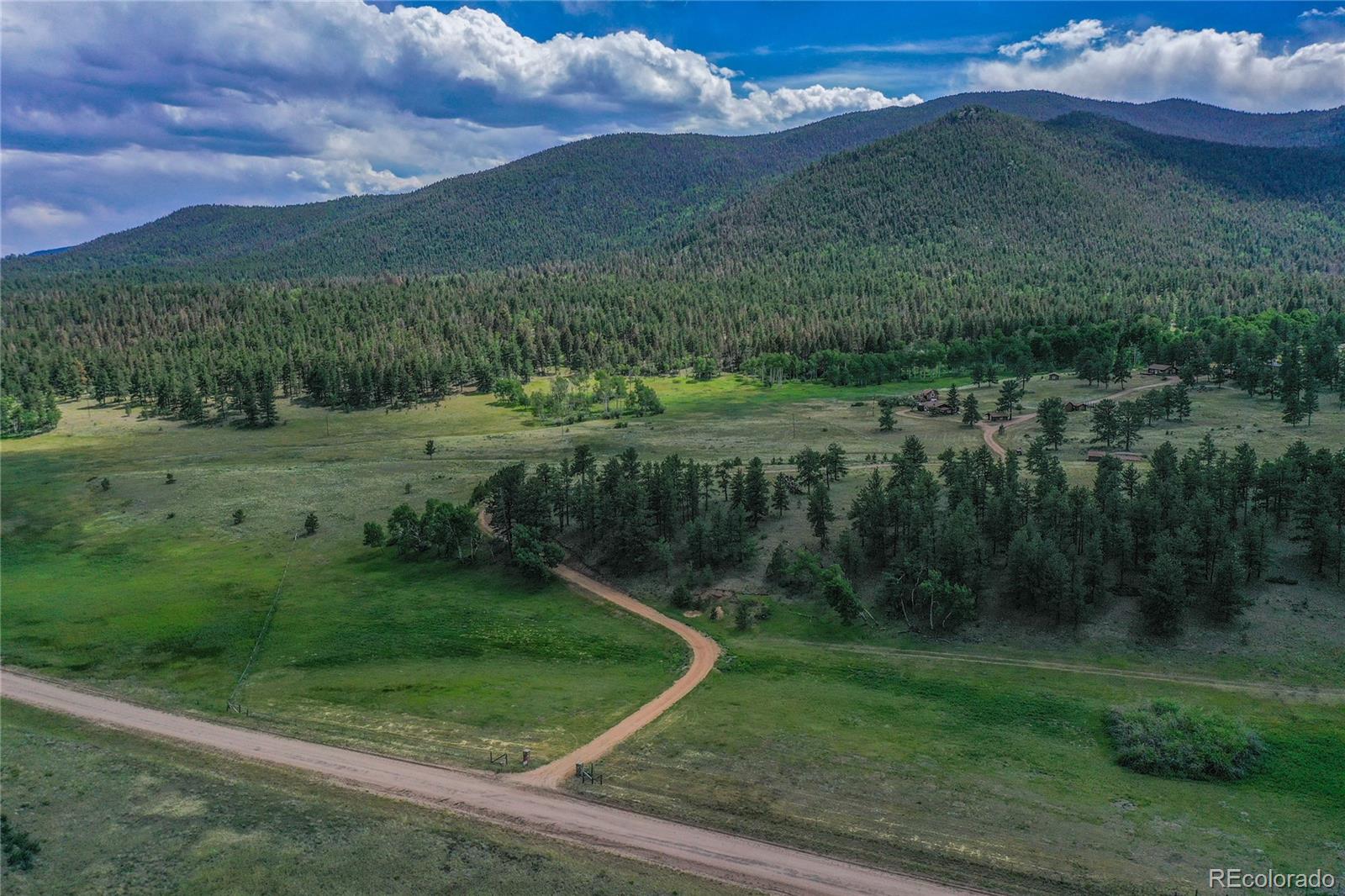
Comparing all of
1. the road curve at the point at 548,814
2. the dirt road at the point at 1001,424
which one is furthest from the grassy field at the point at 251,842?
the dirt road at the point at 1001,424

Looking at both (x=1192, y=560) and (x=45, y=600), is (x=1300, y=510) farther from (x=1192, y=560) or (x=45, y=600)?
(x=45, y=600)

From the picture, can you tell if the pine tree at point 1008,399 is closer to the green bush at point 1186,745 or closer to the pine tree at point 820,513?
the pine tree at point 820,513

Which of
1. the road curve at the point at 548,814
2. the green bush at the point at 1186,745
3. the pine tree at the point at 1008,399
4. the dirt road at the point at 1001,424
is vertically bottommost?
the green bush at the point at 1186,745

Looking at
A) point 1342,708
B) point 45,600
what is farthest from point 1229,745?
point 45,600

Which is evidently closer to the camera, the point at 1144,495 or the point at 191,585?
the point at 1144,495

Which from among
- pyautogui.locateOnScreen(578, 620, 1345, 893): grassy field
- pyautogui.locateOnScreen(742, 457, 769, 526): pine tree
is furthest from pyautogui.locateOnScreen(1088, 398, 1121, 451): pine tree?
pyautogui.locateOnScreen(578, 620, 1345, 893): grassy field

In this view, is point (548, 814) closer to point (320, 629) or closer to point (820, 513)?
point (320, 629)

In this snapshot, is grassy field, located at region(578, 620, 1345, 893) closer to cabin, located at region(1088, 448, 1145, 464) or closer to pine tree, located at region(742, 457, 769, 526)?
pine tree, located at region(742, 457, 769, 526)
